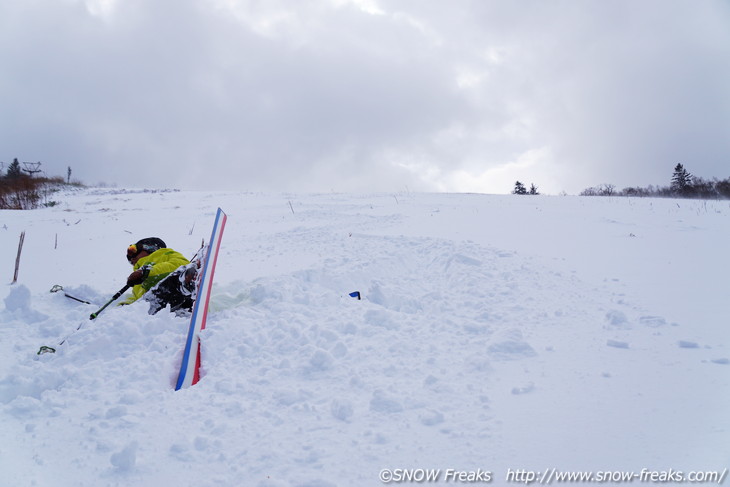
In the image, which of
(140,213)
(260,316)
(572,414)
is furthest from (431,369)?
(140,213)

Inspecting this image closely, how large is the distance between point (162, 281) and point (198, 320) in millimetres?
1105

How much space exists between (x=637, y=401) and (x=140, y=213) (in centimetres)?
1827

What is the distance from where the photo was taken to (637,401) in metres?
2.80

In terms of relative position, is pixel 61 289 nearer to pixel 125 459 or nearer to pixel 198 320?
pixel 198 320

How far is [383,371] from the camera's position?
3592 millimetres

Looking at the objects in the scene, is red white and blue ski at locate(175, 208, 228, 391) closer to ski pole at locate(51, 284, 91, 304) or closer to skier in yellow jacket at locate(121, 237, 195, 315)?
skier in yellow jacket at locate(121, 237, 195, 315)

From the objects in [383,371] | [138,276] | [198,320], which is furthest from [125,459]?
[138,276]

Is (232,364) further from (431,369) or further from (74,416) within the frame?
(431,369)

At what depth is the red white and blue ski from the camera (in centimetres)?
358

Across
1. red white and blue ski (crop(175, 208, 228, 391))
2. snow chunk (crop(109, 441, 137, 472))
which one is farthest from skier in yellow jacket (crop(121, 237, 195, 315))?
snow chunk (crop(109, 441, 137, 472))

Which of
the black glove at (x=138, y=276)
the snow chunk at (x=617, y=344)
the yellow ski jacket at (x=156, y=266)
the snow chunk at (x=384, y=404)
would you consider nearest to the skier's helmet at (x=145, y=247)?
the yellow ski jacket at (x=156, y=266)

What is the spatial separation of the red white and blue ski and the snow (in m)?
0.12

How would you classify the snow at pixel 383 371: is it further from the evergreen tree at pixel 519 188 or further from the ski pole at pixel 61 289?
the evergreen tree at pixel 519 188

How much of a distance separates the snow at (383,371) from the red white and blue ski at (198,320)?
0.12 meters
